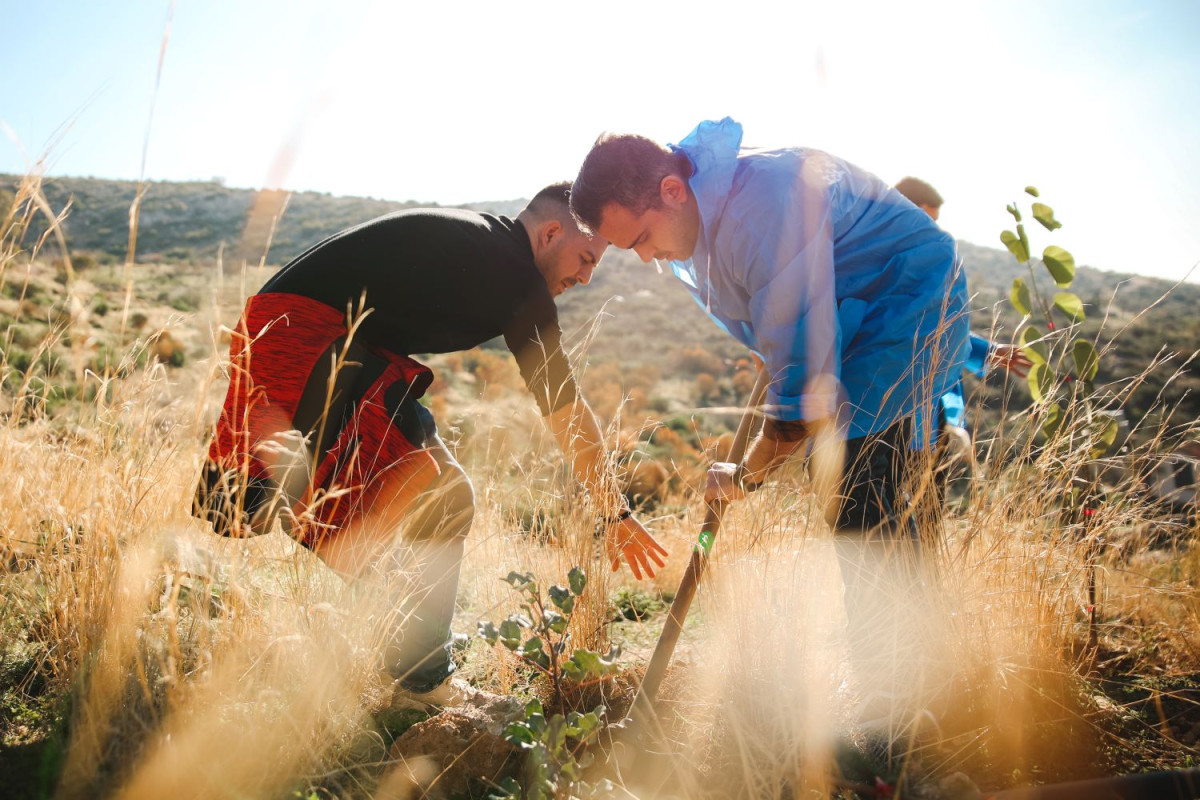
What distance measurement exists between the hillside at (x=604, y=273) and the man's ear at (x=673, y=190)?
1190 centimetres

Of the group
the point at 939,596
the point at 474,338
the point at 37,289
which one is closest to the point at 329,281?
the point at 474,338

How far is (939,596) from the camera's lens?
1759 millimetres

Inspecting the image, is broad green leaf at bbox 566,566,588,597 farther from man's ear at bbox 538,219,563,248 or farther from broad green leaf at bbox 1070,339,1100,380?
broad green leaf at bbox 1070,339,1100,380

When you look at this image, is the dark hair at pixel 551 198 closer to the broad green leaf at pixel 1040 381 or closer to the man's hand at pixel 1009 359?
the man's hand at pixel 1009 359

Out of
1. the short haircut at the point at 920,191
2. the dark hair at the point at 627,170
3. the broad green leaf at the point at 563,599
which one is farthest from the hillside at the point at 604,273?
the broad green leaf at the point at 563,599

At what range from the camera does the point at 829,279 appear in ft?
5.09

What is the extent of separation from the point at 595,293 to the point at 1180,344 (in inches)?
608

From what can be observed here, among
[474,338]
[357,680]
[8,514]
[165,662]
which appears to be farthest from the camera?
[474,338]

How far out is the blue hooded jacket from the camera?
1554 mm

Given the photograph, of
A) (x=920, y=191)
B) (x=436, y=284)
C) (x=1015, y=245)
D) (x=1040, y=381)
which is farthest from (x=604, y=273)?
(x=436, y=284)

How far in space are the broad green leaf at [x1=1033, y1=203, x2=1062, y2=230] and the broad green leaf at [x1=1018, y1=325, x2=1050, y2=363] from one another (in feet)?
1.28

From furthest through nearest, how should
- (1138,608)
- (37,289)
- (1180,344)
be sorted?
(1180,344) < (37,289) < (1138,608)

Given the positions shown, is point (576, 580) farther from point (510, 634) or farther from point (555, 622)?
point (510, 634)

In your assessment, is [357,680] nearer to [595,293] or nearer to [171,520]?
[171,520]
